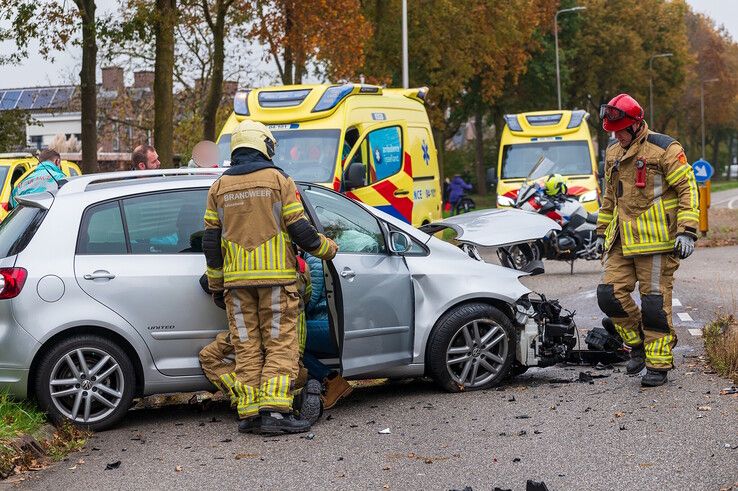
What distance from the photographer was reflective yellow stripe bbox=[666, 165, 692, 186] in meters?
7.98

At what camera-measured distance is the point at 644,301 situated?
8133 millimetres

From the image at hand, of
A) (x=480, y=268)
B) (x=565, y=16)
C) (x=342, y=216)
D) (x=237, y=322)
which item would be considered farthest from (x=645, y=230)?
(x=565, y=16)

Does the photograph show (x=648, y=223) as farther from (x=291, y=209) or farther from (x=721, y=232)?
(x=721, y=232)

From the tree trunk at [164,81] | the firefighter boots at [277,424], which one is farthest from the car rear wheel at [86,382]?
the tree trunk at [164,81]

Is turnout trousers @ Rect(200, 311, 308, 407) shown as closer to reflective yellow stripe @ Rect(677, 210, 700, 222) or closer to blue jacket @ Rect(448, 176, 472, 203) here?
reflective yellow stripe @ Rect(677, 210, 700, 222)

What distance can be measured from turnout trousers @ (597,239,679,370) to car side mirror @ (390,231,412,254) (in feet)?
4.63

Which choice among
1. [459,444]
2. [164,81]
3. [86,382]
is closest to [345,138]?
[164,81]

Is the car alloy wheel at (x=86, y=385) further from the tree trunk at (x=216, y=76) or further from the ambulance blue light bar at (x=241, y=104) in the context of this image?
the tree trunk at (x=216, y=76)

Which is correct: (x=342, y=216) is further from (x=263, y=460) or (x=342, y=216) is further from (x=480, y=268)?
(x=263, y=460)

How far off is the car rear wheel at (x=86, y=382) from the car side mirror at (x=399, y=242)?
186 centimetres

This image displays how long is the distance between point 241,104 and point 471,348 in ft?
24.3

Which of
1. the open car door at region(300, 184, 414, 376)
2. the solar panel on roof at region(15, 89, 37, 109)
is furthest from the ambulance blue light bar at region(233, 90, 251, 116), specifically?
the solar panel on roof at region(15, 89, 37, 109)

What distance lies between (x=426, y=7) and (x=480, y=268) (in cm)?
2826

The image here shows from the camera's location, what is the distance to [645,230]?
809 centimetres
